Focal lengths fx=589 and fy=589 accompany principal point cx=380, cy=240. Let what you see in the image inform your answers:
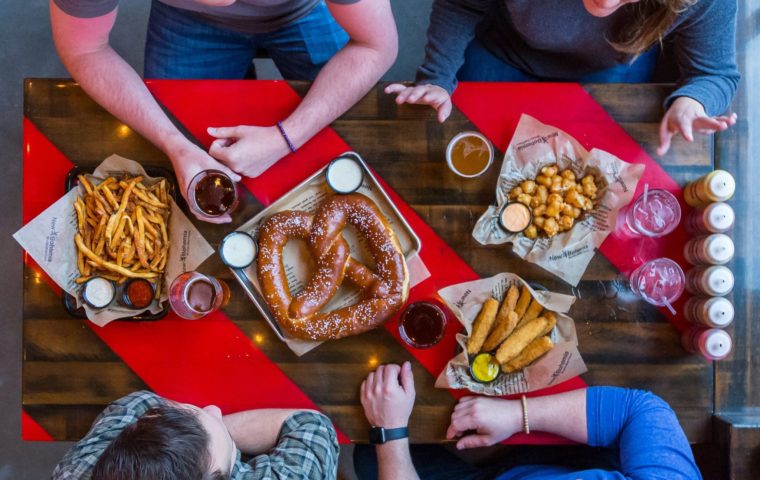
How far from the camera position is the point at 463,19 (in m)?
1.94

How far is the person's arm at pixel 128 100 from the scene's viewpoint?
179 centimetres

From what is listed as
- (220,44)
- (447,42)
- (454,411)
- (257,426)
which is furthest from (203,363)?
(447,42)

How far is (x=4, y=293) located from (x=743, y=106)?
10.9 ft

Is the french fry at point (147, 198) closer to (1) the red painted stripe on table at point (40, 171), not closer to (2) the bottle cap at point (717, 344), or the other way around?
(1) the red painted stripe on table at point (40, 171)

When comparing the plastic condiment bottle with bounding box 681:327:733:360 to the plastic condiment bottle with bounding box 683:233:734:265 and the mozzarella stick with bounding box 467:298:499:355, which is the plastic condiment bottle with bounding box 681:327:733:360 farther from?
the mozzarella stick with bounding box 467:298:499:355

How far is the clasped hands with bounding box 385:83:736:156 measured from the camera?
67.6 inches

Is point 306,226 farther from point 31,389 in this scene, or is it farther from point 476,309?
point 31,389

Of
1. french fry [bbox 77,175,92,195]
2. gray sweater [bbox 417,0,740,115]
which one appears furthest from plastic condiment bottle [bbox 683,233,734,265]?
french fry [bbox 77,175,92,195]

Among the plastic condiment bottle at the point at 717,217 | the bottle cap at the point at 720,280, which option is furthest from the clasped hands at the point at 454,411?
the plastic condiment bottle at the point at 717,217

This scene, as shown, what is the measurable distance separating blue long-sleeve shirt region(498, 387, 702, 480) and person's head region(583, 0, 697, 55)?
104 cm

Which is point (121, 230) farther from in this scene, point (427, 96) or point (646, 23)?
point (646, 23)

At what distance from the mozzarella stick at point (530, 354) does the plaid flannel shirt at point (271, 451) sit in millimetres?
575

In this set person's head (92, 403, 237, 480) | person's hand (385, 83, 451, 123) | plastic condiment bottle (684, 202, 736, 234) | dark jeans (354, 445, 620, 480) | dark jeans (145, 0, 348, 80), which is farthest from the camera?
dark jeans (145, 0, 348, 80)

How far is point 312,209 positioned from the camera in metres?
1.86
